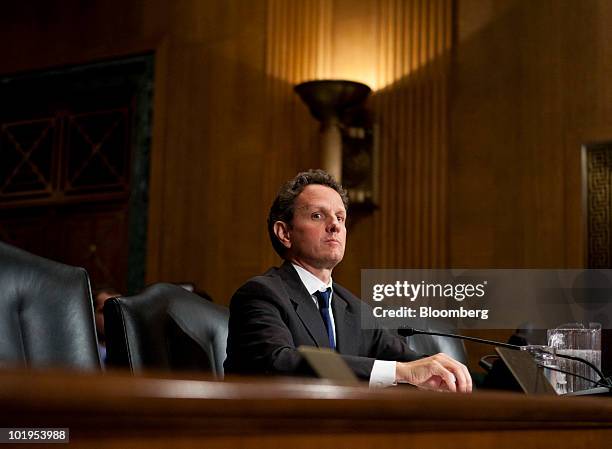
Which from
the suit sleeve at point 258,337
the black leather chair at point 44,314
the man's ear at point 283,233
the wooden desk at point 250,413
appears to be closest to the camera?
the wooden desk at point 250,413

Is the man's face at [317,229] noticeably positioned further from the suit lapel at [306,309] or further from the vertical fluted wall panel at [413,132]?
the vertical fluted wall panel at [413,132]

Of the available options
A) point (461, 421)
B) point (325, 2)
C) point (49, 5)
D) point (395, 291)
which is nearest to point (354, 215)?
point (395, 291)

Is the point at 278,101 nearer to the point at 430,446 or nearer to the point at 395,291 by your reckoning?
the point at 395,291

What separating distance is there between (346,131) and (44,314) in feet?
14.1

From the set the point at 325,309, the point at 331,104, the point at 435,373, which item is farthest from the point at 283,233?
the point at 331,104

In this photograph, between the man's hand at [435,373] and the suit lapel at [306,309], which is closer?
the man's hand at [435,373]

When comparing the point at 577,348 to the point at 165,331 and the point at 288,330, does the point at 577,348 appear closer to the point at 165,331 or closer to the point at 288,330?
the point at 288,330

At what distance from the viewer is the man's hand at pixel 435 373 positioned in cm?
192

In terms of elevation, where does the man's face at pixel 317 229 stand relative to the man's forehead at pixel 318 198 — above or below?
below

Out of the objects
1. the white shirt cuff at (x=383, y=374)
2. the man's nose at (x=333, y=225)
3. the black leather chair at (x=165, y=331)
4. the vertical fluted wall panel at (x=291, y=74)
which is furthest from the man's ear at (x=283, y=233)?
the vertical fluted wall panel at (x=291, y=74)

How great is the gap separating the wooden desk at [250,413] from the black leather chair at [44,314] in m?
1.11

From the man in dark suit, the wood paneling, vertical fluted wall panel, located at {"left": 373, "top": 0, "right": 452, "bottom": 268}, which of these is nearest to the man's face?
the man in dark suit

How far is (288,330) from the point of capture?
7.97ft

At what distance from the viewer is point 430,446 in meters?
0.89
